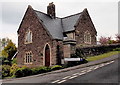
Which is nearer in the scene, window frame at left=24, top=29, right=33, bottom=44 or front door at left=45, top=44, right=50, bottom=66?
front door at left=45, top=44, right=50, bottom=66

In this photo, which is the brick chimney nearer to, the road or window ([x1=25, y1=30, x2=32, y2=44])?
window ([x1=25, y1=30, x2=32, y2=44])

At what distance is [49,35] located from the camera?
26.4 metres

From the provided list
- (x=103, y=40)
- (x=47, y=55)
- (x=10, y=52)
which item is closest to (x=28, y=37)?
(x=47, y=55)

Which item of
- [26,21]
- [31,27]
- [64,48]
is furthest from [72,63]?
[26,21]

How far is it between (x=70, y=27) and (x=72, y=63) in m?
10.2

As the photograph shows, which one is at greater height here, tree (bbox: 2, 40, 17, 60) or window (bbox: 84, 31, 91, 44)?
window (bbox: 84, 31, 91, 44)

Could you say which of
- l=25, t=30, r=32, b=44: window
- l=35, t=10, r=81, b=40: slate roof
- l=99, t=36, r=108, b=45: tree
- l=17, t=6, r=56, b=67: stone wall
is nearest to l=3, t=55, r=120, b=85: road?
l=17, t=6, r=56, b=67: stone wall

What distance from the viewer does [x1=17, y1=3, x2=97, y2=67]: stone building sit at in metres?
25.7

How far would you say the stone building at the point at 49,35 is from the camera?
84.3 ft

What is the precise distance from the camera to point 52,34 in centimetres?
2686

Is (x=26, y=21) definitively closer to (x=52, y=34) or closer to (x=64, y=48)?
(x=52, y=34)

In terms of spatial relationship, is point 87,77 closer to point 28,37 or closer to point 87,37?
point 28,37

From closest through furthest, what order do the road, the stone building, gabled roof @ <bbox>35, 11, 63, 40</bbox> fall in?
the road → the stone building → gabled roof @ <bbox>35, 11, 63, 40</bbox>

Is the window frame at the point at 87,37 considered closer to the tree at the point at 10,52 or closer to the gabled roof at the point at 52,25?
the gabled roof at the point at 52,25
